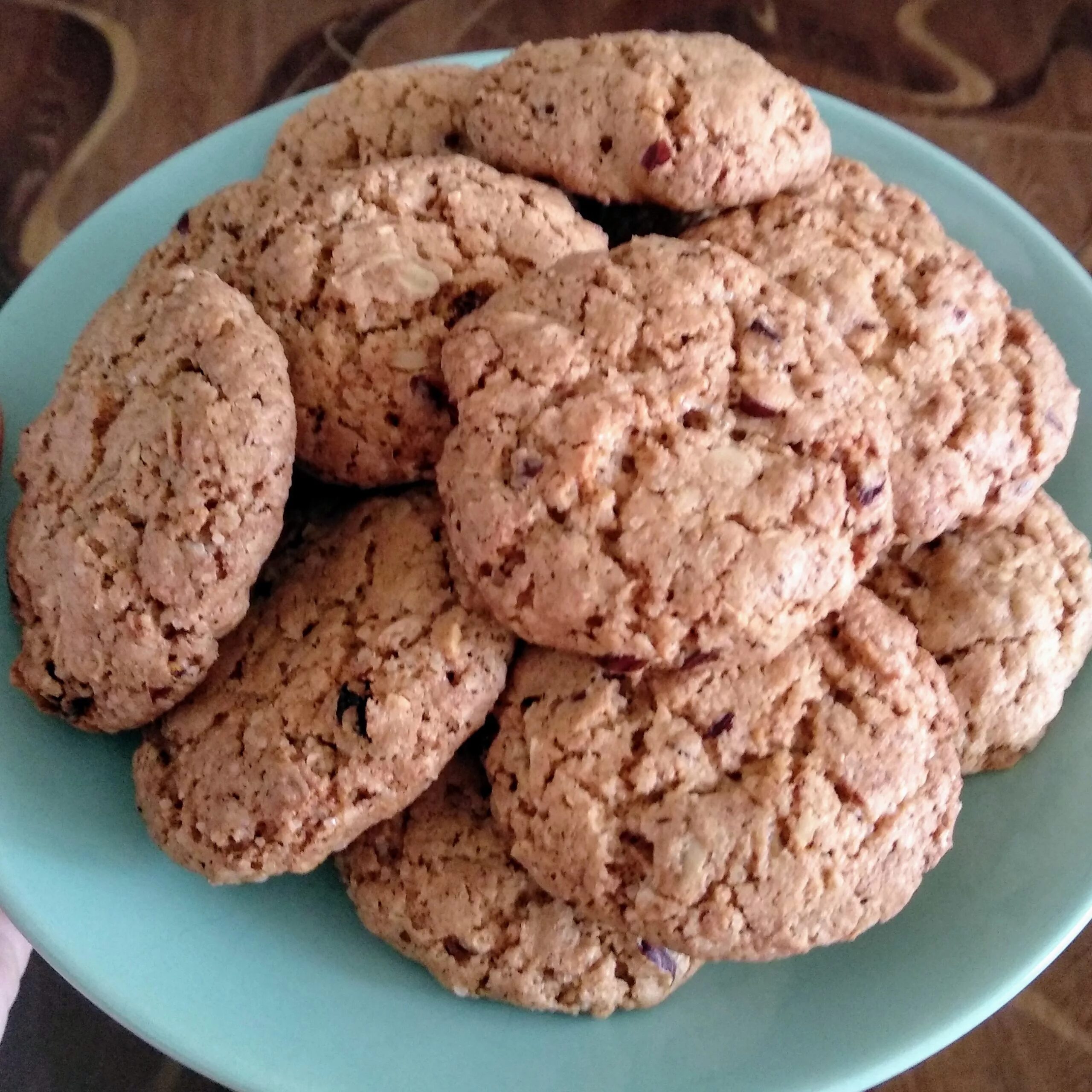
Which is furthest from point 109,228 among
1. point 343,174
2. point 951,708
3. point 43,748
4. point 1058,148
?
point 1058,148

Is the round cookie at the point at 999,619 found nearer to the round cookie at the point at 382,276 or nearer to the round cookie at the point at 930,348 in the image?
the round cookie at the point at 930,348

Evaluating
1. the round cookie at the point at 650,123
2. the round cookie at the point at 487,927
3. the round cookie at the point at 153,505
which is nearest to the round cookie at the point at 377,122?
the round cookie at the point at 650,123

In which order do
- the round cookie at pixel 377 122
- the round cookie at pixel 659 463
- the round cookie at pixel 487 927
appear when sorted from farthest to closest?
the round cookie at pixel 377 122 → the round cookie at pixel 487 927 → the round cookie at pixel 659 463

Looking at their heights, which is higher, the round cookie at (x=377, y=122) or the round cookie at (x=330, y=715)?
the round cookie at (x=377, y=122)

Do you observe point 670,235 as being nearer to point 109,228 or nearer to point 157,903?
point 109,228

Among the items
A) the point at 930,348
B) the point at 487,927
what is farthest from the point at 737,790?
the point at 930,348

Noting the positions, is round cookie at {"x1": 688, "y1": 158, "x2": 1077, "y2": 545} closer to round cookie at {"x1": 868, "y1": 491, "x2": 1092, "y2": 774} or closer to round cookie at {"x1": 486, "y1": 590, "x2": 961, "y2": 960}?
round cookie at {"x1": 868, "y1": 491, "x2": 1092, "y2": 774}
